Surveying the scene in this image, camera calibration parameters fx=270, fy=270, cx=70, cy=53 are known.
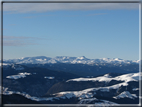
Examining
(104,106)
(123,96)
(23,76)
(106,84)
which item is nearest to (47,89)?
(23,76)

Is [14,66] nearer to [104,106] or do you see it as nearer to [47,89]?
[47,89]

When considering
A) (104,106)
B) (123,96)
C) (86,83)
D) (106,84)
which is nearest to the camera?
(104,106)

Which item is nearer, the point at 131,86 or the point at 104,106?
the point at 104,106

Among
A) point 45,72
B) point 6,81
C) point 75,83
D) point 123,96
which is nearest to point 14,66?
point 45,72

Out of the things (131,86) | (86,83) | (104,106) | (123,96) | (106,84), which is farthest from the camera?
(86,83)

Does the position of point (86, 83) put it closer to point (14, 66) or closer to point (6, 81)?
point (6, 81)

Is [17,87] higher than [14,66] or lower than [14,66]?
lower

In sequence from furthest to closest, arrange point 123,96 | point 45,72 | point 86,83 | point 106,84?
point 45,72
point 86,83
point 106,84
point 123,96

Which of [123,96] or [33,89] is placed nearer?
[123,96]

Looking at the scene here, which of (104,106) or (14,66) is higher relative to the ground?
(14,66)
